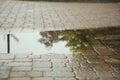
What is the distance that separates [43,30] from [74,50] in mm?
2258

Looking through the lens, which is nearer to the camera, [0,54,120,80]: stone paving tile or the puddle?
[0,54,120,80]: stone paving tile

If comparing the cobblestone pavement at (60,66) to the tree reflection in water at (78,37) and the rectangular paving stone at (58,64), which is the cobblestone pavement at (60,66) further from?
the tree reflection in water at (78,37)

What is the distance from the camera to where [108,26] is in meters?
9.38

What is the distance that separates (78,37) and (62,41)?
1.91 feet

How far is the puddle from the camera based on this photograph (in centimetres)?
650

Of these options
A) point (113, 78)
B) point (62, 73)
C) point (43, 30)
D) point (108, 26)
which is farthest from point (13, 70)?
point (108, 26)

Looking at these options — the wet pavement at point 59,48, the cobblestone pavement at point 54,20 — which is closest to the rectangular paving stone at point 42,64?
the wet pavement at point 59,48

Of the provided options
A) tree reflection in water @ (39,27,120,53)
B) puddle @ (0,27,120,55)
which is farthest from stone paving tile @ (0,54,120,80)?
tree reflection in water @ (39,27,120,53)

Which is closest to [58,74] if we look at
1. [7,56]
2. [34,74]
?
[34,74]

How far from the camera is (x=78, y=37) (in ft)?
25.1

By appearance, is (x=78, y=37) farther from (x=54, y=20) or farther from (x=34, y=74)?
(x=34, y=74)

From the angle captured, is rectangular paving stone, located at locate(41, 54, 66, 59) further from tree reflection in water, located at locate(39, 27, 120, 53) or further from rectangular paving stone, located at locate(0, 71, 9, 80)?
rectangular paving stone, located at locate(0, 71, 9, 80)

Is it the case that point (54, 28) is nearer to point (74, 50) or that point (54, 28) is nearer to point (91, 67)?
point (74, 50)

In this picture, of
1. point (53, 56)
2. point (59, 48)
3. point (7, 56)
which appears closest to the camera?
point (7, 56)
